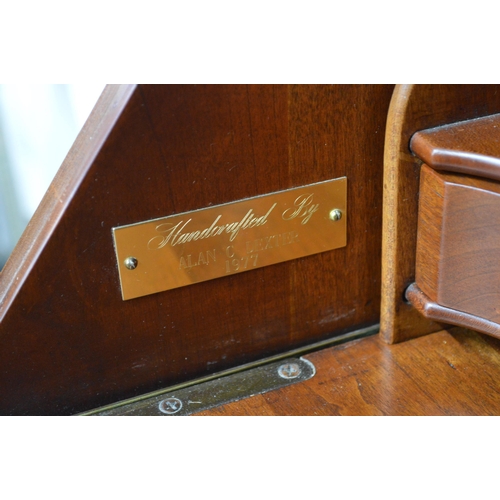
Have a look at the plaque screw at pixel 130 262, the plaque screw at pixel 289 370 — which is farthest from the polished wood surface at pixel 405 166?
the plaque screw at pixel 130 262

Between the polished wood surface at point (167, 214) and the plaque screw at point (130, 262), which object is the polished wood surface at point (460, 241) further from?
the plaque screw at point (130, 262)

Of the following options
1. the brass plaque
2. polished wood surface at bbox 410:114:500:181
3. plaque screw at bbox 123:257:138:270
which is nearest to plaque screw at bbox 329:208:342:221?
the brass plaque

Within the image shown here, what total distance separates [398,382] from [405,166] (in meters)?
0.26

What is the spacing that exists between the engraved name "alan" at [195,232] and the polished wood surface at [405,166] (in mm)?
148

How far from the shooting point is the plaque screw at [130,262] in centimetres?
76

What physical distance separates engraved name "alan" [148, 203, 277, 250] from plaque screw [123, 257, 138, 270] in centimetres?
2

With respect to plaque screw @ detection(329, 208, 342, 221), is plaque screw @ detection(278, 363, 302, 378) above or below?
below

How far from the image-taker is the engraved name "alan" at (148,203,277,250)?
0.77 meters

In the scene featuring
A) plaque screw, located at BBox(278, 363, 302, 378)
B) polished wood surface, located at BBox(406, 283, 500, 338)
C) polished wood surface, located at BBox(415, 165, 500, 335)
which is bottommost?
plaque screw, located at BBox(278, 363, 302, 378)

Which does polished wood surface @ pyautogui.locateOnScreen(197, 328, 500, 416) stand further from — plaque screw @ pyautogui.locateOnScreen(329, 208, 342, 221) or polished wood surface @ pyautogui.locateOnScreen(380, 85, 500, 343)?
plaque screw @ pyautogui.locateOnScreen(329, 208, 342, 221)

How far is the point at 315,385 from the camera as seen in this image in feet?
2.82

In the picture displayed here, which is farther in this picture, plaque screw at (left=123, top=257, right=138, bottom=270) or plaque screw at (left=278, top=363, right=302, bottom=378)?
plaque screw at (left=278, top=363, right=302, bottom=378)

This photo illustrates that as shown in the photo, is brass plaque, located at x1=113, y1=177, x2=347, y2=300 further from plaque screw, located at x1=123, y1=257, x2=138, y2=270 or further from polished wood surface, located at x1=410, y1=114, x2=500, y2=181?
polished wood surface, located at x1=410, y1=114, x2=500, y2=181

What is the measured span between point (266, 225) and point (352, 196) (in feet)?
0.38
